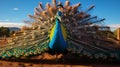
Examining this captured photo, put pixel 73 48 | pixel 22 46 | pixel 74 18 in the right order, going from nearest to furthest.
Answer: pixel 73 48, pixel 22 46, pixel 74 18

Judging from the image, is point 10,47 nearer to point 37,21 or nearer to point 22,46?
point 22,46

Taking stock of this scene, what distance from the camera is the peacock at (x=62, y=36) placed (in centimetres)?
941

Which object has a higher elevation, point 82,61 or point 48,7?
point 48,7

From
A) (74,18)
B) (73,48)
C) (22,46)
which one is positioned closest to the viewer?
(73,48)

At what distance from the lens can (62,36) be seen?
903cm

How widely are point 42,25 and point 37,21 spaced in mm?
1048

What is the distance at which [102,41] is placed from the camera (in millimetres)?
11578

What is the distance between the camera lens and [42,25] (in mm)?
10875

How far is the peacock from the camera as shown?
9.41 meters

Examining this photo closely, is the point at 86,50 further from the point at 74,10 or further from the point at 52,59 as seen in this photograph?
the point at 74,10

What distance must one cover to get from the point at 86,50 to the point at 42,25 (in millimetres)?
2186

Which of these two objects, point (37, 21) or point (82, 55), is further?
point (37, 21)

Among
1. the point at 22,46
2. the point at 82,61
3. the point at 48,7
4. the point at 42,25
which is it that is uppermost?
the point at 48,7

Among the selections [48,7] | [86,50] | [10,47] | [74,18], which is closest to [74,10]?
[74,18]
